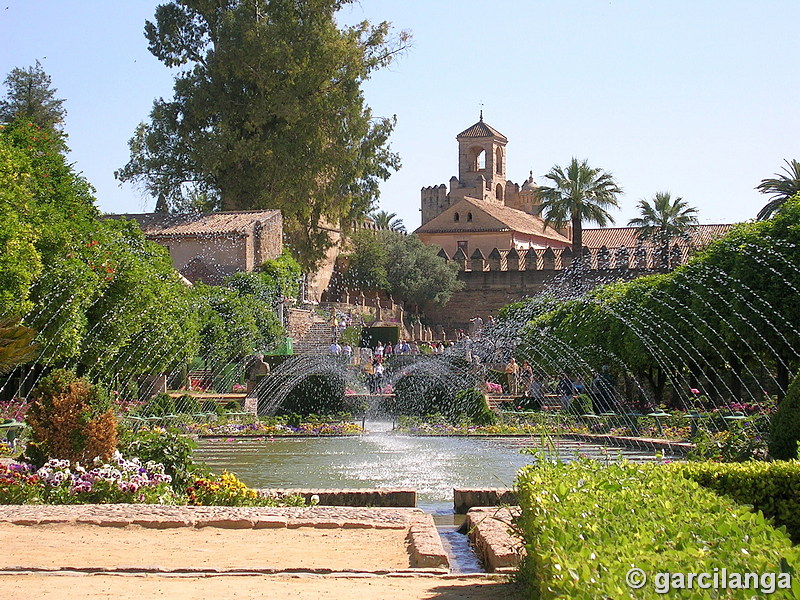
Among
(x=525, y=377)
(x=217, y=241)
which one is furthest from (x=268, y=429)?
(x=217, y=241)

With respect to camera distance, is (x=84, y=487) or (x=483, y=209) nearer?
(x=84, y=487)

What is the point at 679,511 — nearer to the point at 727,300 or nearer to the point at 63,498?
the point at 63,498

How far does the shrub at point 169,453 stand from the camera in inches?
374

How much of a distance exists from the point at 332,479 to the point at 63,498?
325 cm

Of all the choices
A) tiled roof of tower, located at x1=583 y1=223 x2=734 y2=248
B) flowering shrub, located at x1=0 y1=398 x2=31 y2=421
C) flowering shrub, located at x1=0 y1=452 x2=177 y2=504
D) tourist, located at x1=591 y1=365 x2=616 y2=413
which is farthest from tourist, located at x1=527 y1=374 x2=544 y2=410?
tiled roof of tower, located at x1=583 y1=223 x2=734 y2=248

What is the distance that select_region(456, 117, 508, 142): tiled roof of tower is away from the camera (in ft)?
295

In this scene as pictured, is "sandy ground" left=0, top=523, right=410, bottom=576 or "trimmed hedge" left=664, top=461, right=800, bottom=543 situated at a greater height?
"trimmed hedge" left=664, top=461, right=800, bottom=543

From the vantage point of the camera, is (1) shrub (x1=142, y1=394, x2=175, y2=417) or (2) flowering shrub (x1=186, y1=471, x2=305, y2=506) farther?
(1) shrub (x1=142, y1=394, x2=175, y2=417)

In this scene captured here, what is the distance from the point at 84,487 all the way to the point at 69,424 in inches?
28.7

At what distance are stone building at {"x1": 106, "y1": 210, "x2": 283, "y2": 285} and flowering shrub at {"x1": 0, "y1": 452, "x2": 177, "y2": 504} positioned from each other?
29.6 metres

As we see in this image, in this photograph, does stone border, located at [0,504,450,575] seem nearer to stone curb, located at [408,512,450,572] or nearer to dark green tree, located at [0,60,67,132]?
stone curb, located at [408,512,450,572]

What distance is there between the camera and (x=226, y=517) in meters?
7.75

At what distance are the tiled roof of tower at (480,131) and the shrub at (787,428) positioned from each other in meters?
82.4

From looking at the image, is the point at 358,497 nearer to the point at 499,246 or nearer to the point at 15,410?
the point at 15,410
